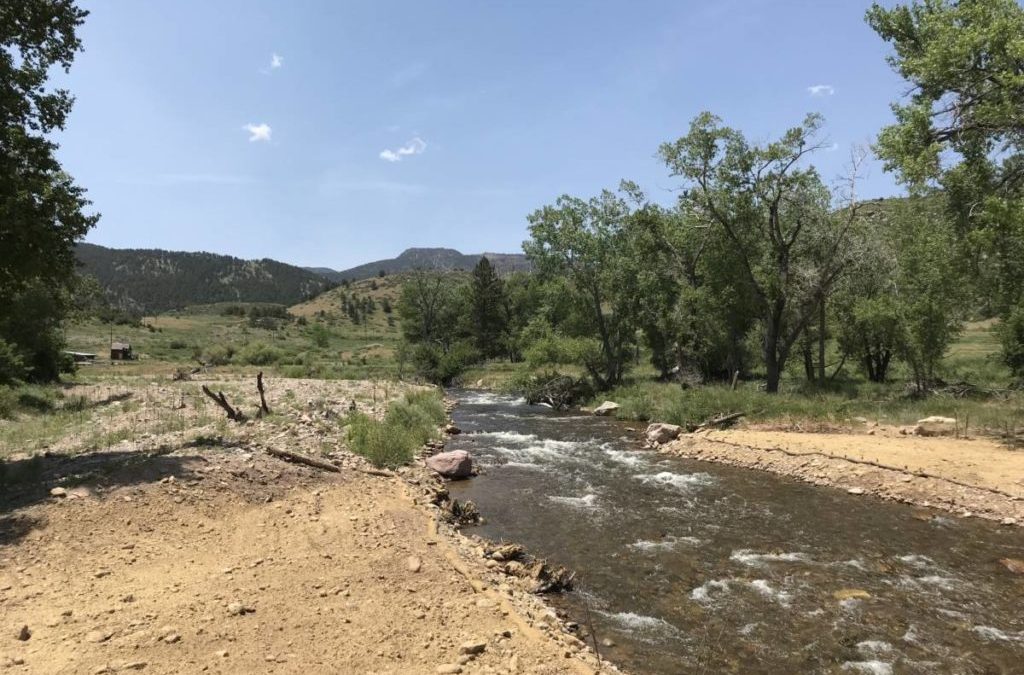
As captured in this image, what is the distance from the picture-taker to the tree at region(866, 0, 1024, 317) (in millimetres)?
14352

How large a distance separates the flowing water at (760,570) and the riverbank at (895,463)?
792 millimetres

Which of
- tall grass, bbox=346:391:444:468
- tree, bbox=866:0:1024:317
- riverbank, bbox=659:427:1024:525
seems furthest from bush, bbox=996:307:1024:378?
tall grass, bbox=346:391:444:468

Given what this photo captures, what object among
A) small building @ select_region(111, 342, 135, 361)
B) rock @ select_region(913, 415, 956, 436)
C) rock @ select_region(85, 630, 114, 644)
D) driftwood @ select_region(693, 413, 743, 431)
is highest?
small building @ select_region(111, 342, 135, 361)

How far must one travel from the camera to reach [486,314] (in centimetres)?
8188

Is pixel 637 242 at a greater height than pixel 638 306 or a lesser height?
greater

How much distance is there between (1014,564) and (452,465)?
12.4 metres

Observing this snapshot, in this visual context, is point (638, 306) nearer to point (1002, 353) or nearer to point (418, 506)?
point (1002, 353)

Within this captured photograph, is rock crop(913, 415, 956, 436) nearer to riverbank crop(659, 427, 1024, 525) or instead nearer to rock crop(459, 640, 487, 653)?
riverbank crop(659, 427, 1024, 525)

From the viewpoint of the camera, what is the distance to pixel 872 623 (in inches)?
311

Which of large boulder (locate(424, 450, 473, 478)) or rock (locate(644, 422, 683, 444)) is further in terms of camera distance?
rock (locate(644, 422, 683, 444))

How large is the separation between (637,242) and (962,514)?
2622cm

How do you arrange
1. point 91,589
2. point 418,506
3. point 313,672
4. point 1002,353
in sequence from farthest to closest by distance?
point 1002,353 < point 418,506 < point 91,589 < point 313,672

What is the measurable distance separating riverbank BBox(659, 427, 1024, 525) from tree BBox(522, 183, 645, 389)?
17691 millimetres

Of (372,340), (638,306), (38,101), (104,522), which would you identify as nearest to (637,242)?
(638,306)
